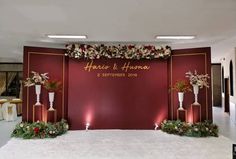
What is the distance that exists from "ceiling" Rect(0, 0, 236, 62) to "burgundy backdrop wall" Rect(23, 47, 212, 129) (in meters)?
1.15

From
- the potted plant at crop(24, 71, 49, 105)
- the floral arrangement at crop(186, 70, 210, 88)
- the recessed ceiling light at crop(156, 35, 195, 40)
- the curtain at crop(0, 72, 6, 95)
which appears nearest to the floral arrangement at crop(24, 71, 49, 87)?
the potted plant at crop(24, 71, 49, 105)

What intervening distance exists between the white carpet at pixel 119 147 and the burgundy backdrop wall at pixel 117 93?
804 millimetres

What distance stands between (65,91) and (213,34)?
5.08 metres

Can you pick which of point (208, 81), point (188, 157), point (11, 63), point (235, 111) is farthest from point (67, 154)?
point (11, 63)

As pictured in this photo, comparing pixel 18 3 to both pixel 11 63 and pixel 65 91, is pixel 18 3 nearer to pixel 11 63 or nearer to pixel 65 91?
pixel 65 91

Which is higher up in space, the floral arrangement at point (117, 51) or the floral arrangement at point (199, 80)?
the floral arrangement at point (117, 51)

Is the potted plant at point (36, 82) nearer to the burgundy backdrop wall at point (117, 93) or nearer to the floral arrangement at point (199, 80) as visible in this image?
the burgundy backdrop wall at point (117, 93)

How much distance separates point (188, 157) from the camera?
16.3 feet

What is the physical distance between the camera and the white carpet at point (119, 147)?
511cm

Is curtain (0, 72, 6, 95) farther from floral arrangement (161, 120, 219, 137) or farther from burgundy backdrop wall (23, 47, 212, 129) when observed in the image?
floral arrangement (161, 120, 219, 137)

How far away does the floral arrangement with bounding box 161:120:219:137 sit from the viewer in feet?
22.5

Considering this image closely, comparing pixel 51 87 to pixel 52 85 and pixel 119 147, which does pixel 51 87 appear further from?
pixel 119 147

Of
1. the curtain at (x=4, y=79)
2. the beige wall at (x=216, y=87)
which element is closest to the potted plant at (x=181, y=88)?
the beige wall at (x=216, y=87)

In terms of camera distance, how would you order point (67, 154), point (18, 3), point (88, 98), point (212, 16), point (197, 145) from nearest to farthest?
point (18, 3)
point (212, 16)
point (67, 154)
point (197, 145)
point (88, 98)
